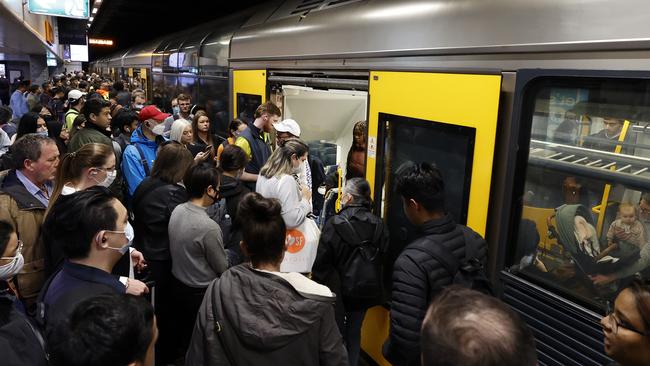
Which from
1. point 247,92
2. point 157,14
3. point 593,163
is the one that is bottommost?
point 593,163

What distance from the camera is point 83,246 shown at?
67.2 inches

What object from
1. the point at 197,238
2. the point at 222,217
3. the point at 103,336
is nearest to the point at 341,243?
the point at 197,238

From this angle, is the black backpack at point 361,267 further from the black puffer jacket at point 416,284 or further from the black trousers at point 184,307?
the black trousers at point 184,307

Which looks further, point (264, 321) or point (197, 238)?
point (197, 238)

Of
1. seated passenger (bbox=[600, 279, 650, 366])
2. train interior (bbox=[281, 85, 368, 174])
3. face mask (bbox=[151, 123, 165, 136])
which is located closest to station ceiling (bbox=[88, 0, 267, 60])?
train interior (bbox=[281, 85, 368, 174])

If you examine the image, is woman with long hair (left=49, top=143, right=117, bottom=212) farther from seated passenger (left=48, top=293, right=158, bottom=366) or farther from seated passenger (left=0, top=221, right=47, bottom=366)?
seated passenger (left=48, top=293, right=158, bottom=366)

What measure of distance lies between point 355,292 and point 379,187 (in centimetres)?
70

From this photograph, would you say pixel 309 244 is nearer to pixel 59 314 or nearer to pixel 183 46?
pixel 59 314

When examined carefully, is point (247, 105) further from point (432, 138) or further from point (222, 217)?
point (432, 138)

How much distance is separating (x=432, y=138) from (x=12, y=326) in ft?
6.48

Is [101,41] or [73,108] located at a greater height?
[101,41]

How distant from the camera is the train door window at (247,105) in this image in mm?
4824

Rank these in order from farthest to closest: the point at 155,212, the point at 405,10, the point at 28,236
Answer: the point at 155,212 < the point at 405,10 < the point at 28,236

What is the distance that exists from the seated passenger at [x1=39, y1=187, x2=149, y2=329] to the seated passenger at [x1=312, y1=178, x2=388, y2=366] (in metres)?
1.17
